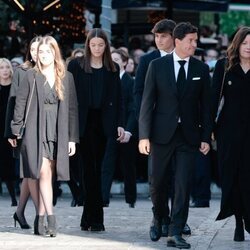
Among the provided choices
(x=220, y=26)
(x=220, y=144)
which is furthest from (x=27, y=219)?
(x=220, y=26)

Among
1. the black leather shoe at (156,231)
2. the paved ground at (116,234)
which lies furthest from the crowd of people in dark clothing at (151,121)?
the paved ground at (116,234)

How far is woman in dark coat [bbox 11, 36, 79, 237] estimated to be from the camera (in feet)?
38.1

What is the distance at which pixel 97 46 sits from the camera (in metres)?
12.1

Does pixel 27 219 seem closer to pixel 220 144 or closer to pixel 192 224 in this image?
pixel 192 224

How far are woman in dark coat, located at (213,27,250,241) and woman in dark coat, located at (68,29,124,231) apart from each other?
1.28 m

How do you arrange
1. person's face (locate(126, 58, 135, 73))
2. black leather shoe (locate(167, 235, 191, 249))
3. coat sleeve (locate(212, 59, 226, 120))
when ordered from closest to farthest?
black leather shoe (locate(167, 235, 191, 249)), coat sleeve (locate(212, 59, 226, 120)), person's face (locate(126, 58, 135, 73))

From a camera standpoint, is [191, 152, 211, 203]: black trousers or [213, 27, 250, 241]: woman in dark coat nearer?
[213, 27, 250, 241]: woman in dark coat

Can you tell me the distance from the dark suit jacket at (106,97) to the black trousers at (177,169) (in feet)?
3.38

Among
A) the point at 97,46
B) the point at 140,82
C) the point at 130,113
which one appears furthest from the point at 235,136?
the point at 130,113

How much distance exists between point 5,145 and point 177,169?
6158 millimetres

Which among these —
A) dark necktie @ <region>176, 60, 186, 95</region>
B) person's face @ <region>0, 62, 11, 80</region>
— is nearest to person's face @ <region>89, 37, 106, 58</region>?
dark necktie @ <region>176, 60, 186, 95</region>

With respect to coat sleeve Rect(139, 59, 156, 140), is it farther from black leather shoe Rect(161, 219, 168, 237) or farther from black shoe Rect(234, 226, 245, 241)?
black shoe Rect(234, 226, 245, 241)

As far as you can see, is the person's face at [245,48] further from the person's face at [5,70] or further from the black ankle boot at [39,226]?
the person's face at [5,70]

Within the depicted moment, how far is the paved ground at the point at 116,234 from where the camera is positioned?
11.1 m
